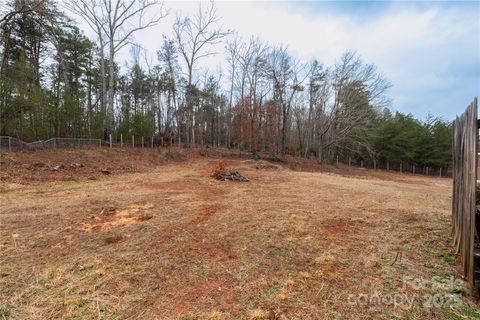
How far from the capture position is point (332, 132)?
896 inches

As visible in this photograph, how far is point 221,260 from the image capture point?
2.66 meters

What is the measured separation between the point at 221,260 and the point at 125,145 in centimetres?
1845

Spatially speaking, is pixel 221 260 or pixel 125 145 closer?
pixel 221 260

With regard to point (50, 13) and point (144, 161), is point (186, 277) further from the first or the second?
point (50, 13)

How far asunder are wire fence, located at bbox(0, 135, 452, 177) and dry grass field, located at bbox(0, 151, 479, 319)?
7136 mm

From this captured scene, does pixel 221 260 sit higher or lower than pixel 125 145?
lower

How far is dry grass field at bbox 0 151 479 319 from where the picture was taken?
193 centimetres

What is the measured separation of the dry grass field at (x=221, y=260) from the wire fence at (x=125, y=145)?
281 inches

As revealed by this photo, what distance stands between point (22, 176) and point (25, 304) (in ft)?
24.8

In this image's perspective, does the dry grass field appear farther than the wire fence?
No

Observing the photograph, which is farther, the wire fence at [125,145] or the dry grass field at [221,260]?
the wire fence at [125,145]

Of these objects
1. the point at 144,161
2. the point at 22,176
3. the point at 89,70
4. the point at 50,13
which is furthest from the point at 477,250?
the point at 89,70

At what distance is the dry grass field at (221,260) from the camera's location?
1.93 meters

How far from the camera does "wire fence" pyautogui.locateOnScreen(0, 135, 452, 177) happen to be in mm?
10470
